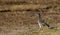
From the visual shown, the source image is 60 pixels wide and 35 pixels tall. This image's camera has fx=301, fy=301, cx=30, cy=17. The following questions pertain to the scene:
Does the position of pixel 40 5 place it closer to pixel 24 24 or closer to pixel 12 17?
pixel 12 17

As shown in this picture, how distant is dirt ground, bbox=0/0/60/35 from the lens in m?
14.2

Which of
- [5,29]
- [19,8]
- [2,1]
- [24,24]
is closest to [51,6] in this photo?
[19,8]

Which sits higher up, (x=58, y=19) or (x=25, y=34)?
(x=25, y=34)

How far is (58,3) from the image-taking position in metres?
25.7

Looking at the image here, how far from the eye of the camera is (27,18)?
65.8 feet

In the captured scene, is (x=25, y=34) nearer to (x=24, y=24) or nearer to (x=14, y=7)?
(x=24, y=24)

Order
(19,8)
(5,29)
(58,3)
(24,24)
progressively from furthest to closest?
(58,3)
(19,8)
(24,24)
(5,29)

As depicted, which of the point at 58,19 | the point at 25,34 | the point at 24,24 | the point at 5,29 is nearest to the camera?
the point at 25,34

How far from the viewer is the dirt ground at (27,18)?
14.2 meters

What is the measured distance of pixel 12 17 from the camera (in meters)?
20.4

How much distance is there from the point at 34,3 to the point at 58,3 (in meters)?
2.05

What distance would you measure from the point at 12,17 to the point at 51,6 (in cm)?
533

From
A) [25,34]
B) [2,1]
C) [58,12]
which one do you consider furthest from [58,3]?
[25,34]

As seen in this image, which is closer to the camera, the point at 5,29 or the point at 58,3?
the point at 5,29
